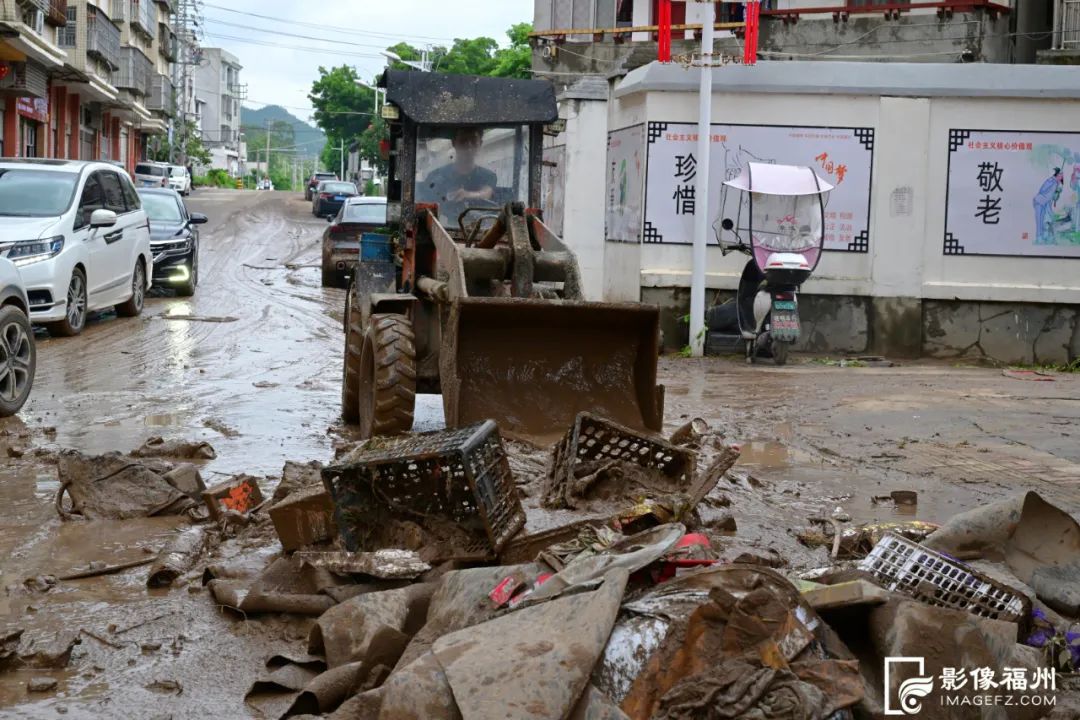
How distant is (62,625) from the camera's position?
4680 mm

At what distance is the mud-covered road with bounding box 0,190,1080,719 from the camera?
4.41 meters

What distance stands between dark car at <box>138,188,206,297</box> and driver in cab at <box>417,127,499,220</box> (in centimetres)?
980

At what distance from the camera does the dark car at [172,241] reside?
18641 mm

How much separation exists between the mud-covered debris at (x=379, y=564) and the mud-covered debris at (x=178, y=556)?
0.75 m

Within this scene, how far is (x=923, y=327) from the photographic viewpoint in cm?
1515

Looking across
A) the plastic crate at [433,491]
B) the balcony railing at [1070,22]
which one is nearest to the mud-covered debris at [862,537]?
the plastic crate at [433,491]

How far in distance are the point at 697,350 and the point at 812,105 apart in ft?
10.6

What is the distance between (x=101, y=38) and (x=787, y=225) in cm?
3619

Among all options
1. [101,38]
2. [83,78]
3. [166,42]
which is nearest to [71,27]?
[101,38]

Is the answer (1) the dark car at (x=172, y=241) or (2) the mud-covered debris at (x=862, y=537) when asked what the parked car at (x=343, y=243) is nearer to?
(1) the dark car at (x=172, y=241)

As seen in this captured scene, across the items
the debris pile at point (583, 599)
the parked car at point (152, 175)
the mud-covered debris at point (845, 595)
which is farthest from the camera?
the parked car at point (152, 175)

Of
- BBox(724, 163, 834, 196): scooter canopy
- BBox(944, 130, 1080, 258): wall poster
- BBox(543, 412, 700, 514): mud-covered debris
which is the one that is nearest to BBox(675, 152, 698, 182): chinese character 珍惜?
BBox(724, 163, 834, 196): scooter canopy

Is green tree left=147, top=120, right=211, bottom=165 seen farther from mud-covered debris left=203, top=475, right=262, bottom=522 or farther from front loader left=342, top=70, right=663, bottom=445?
mud-covered debris left=203, top=475, right=262, bottom=522

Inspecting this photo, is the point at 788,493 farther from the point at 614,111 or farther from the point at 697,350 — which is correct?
the point at 614,111
